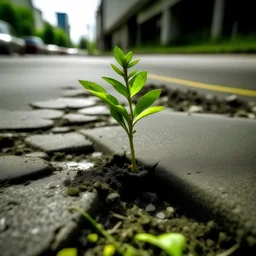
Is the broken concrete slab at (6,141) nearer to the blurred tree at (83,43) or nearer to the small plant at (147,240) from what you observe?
the small plant at (147,240)

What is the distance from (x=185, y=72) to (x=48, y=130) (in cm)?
359

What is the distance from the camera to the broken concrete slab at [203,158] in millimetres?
778

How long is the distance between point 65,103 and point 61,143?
1.12 meters

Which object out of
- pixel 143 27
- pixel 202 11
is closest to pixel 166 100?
pixel 202 11

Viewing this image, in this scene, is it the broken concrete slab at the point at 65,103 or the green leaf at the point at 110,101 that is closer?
the green leaf at the point at 110,101

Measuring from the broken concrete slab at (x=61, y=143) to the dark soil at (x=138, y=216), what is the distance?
331 mm

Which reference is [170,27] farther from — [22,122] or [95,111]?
[22,122]

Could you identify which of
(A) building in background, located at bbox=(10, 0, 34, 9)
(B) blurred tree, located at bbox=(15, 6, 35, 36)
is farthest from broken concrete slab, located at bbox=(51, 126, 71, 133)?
(A) building in background, located at bbox=(10, 0, 34, 9)

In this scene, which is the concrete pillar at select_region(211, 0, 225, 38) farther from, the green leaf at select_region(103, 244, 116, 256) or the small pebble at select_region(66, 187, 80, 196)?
the green leaf at select_region(103, 244, 116, 256)

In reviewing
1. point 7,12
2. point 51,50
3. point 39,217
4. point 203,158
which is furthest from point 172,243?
point 7,12

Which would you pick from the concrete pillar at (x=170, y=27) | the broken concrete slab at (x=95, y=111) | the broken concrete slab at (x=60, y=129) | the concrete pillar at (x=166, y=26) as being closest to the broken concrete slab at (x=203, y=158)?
the broken concrete slab at (x=60, y=129)

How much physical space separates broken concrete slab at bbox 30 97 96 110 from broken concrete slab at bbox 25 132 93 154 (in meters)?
0.80

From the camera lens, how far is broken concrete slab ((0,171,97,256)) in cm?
64

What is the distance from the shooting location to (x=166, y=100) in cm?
271
